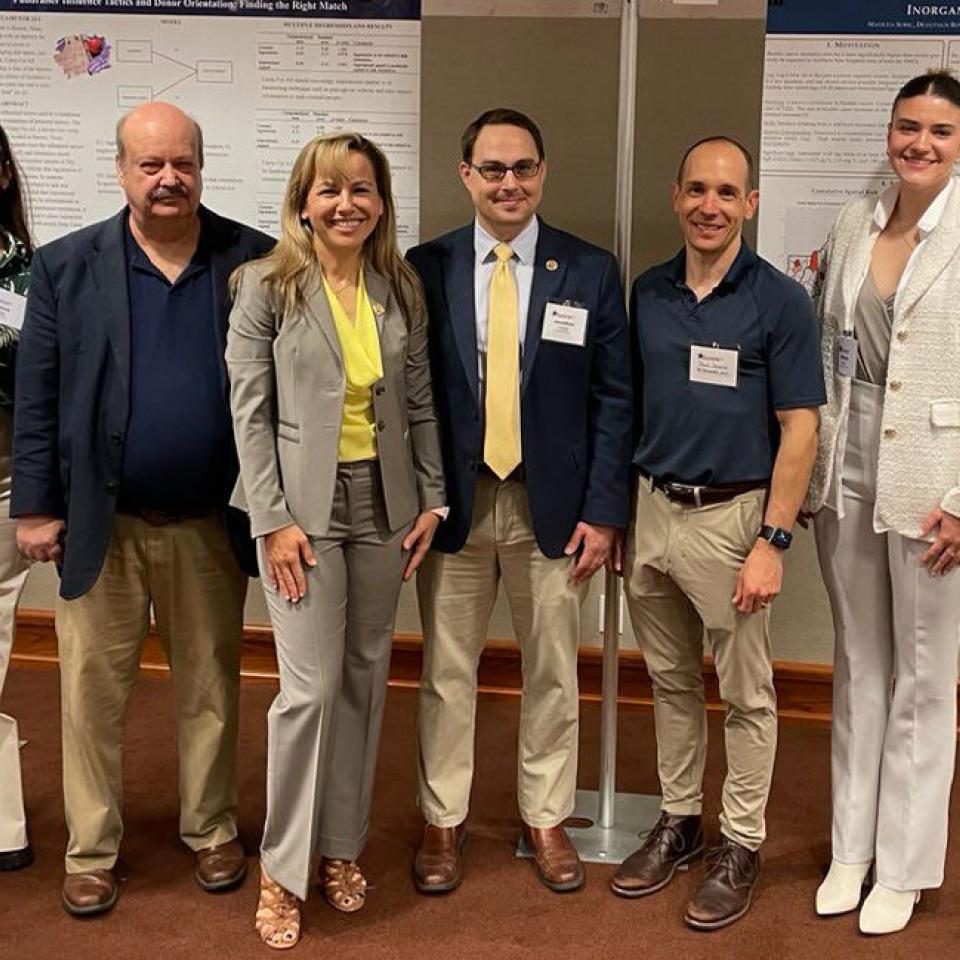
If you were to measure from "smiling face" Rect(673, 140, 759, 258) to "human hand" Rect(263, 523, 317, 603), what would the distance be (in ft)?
3.50

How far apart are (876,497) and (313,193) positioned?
1369 millimetres

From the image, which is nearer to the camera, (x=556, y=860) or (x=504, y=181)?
(x=504, y=181)

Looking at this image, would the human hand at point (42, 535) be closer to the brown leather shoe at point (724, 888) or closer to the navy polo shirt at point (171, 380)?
the navy polo shirt at point (171, 380)

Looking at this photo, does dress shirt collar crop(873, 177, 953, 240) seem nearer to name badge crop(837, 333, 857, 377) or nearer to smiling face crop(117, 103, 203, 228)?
name badge crop(837, 333, 857, 377)

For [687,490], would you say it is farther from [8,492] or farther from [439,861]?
[8,492]

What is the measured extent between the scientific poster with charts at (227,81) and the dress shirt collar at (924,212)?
1487 mm

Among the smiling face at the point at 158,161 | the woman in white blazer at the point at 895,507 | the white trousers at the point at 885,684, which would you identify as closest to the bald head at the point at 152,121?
the smiling face at the point at 158,161

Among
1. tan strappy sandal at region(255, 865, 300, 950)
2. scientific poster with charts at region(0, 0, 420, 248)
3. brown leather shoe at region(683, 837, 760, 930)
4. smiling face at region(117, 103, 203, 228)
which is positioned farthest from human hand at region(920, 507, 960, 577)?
scientific poster with charts at region(0, 0, 420, 248)

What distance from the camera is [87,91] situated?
378 centimetres

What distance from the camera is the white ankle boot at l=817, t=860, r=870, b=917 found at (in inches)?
116

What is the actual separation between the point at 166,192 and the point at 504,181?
0.73 metres

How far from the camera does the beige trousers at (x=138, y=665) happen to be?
2.86 m

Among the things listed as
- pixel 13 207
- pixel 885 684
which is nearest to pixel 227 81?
pixel 13 207

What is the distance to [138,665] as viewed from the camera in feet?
9.75
